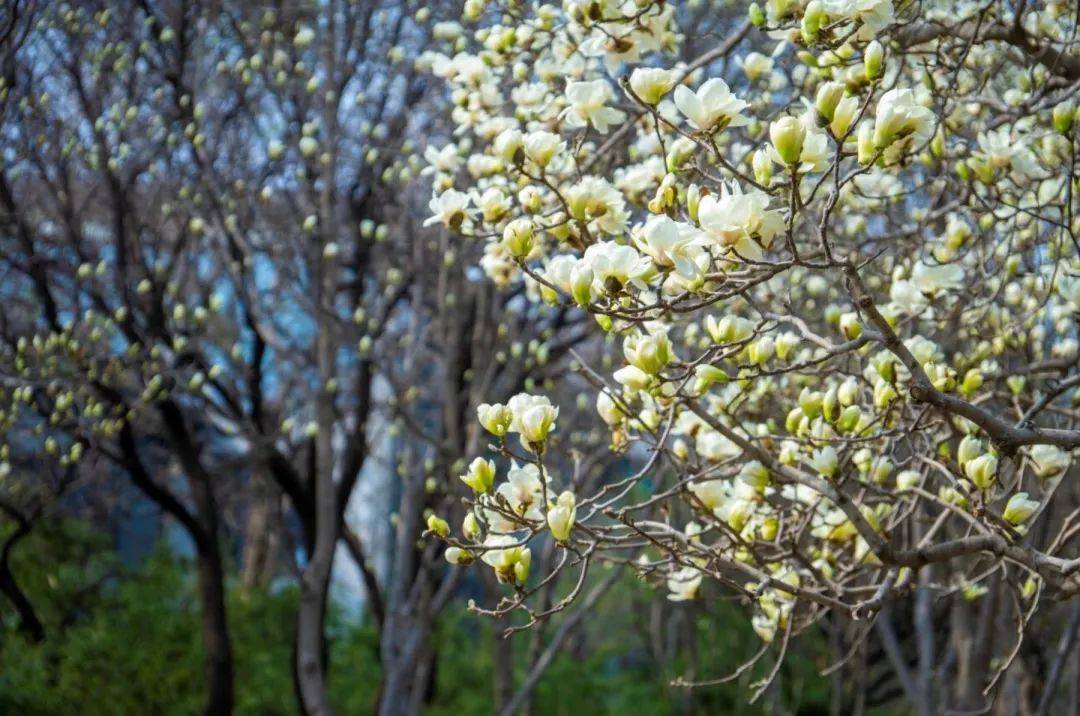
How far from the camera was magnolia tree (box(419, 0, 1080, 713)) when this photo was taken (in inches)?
65.0

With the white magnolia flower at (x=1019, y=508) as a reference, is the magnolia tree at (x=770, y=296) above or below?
above

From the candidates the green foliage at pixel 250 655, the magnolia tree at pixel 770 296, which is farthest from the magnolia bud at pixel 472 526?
the green foliage at pixel 250 655

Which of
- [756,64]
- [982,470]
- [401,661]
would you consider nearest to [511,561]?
[982,470]

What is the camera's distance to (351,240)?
7387 millimetres

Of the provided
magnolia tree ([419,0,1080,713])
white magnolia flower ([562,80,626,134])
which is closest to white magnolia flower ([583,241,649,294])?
magnolia tree ([419,0,1080,713])

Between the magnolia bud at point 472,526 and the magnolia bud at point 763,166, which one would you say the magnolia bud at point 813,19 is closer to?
the magnolia bud at point 763,166

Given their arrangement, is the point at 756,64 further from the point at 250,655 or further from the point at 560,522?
the point at 250,655

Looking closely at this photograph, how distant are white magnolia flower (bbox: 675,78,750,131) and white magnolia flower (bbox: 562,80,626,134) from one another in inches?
18.5

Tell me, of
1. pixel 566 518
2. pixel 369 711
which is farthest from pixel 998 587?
pixel 369 711

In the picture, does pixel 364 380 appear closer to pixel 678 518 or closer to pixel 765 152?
pixel 678 518

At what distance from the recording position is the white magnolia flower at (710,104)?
1.67 metres

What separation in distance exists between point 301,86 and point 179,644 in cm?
334

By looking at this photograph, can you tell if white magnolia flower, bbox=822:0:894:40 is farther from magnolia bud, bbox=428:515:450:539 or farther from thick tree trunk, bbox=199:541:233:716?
thick tree trunk, bbox=199:541:233:716

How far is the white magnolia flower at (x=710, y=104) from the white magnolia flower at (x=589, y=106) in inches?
18.5
